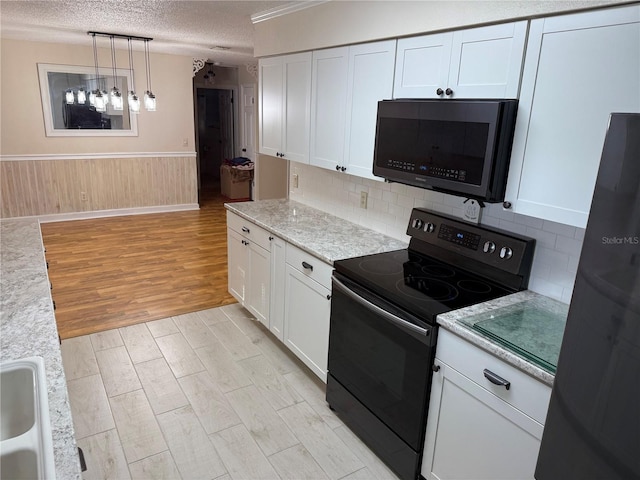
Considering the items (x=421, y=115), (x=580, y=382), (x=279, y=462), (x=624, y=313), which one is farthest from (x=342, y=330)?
(x=624, y=313)

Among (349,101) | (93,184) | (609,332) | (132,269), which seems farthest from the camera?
(93,184)

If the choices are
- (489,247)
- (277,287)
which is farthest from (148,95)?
(489,247)

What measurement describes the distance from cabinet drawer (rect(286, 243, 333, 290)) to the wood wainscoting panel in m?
4.78

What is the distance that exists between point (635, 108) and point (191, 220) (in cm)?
594

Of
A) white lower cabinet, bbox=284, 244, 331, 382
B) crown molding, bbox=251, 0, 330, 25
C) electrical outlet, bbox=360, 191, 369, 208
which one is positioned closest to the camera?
white lower cabinet, bbox=284, 244, 331, 382

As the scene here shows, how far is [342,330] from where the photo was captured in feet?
7.50

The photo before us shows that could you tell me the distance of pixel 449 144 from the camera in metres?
1.87

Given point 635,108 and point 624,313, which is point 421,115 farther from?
→ point 624,313

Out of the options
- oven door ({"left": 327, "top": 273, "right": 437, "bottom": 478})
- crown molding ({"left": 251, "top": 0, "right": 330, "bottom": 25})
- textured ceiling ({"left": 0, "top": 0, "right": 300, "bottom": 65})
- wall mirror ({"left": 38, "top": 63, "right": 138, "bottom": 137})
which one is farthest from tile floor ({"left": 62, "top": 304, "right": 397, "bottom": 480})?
wall mirror ({"left": 38, "top": 63, "right": 138, "bottom": 137})

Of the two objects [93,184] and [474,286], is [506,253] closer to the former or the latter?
[474,286]

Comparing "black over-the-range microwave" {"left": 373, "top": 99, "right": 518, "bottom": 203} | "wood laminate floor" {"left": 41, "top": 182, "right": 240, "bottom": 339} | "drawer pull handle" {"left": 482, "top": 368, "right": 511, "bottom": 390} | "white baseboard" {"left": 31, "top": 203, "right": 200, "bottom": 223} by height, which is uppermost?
"black over-the-range microwave" {"left": 373, "top": 99, "right": 518, "bottom": 203}

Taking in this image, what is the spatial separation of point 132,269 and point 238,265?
167cm

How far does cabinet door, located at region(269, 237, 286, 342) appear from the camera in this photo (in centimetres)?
285

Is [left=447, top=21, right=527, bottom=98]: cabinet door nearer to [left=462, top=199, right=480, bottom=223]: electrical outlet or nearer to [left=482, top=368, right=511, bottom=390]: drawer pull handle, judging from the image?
[left=462, top=199, right=480, bottom=223]: electrical outlet
